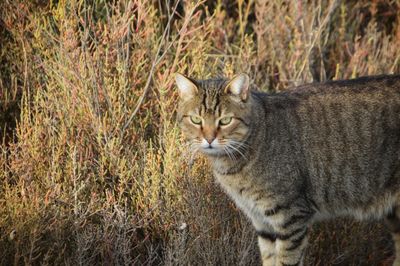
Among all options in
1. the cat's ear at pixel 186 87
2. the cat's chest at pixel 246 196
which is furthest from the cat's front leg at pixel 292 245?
the cat's ear at pixel 186 87

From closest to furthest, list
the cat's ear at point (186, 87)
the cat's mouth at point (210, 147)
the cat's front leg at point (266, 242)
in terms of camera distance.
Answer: the cat's mouth at point (210, 147) → the cat's ear at point (186, 87) → the cat's front leg at point (266, 242)

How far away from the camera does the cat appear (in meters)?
4.23

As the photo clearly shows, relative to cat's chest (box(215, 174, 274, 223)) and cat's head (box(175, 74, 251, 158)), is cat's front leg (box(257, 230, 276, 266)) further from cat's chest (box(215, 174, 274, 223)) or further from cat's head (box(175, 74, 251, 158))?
cat's head (box(175, 74, 251, 158))

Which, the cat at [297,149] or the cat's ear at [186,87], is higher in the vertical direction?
the cat's ear at [186,87]

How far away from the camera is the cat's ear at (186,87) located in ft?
14.1

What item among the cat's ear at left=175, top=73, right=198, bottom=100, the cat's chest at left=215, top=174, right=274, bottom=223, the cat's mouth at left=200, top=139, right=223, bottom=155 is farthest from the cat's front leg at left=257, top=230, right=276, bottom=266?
the cat's ear at left=175, top=73, right=198, bottom=100

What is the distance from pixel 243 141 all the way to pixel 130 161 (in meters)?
0.99

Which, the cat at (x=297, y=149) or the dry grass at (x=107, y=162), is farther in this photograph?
the dry grass at (x=107, y=162)

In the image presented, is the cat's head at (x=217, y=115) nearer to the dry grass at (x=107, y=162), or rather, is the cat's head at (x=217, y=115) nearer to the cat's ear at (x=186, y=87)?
the cat's ear at (x=186, y=87)

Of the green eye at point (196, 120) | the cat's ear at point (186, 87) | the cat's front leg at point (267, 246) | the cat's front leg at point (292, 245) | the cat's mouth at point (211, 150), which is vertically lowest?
the cat's front leg at point (267, 246)

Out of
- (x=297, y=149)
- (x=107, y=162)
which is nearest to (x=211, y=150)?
(x=297, y=149)

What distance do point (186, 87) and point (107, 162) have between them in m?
0.90

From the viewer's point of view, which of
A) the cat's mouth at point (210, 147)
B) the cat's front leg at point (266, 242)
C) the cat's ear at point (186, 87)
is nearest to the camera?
the cat's mouth at point (210, 147)

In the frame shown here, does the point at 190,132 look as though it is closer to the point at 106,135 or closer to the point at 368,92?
the point at 106,135
